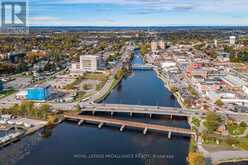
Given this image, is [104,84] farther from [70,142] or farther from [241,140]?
[241,140]

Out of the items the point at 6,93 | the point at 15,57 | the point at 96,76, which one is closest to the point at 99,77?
the point at 96,76

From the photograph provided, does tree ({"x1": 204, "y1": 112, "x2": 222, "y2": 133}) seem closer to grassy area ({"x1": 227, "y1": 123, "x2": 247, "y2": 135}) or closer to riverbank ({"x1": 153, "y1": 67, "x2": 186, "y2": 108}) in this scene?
grassy area ({"x1": 227, "y1": 123, "x2": 247, "y2": 135})

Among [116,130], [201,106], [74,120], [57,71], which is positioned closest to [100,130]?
[116,130]

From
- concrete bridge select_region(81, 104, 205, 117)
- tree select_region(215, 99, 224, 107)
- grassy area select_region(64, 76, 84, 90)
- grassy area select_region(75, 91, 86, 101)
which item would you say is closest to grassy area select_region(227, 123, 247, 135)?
concrete bridge select_region(81, 104, 205, 117)

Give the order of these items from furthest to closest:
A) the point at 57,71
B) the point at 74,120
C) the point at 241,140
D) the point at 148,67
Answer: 1. the point at 148,67
2. the point at 57,71
3. the point at 74,120
4. the point at 241,140

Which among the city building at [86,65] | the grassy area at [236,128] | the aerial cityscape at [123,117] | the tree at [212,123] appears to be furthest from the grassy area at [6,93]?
the grassy area at [236,128]

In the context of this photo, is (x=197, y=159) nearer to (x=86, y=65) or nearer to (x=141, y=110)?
(x=141, y=110)
